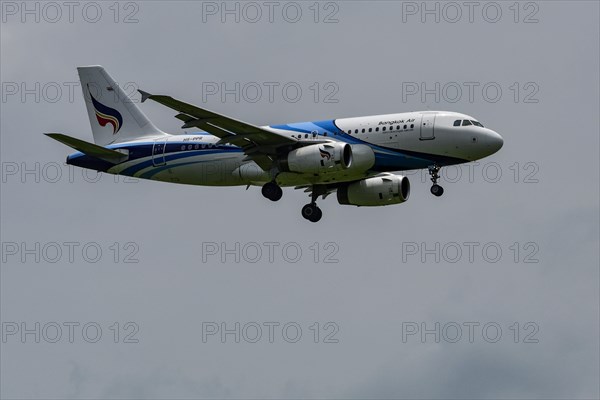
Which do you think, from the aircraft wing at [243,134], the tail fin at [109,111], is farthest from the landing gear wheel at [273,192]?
the tail fin at [109,111]

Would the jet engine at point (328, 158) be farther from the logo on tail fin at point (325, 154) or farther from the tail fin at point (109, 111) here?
the tail fin at point (109, 111)

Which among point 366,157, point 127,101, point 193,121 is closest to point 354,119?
point 366,157

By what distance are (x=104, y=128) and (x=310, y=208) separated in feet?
39.9

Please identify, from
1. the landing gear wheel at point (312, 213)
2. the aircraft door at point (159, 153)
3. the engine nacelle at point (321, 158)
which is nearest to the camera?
the engine nacelle at point (321, 158)

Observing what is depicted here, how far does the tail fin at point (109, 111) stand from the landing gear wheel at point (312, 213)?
8385 millimetres

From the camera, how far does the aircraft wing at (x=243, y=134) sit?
6147cm

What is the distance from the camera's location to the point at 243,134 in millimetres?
64125

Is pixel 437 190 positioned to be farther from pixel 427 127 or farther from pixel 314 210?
pixel 314 210

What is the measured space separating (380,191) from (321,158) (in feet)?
17.9

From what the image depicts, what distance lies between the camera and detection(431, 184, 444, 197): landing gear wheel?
63.5m

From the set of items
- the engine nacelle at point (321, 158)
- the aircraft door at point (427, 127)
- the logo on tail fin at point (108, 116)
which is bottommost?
the engine nacelle at point (321, 158)

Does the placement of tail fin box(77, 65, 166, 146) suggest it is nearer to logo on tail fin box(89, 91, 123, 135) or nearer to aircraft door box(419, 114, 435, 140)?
logo on tail fin box(89, 91, 123, 135)

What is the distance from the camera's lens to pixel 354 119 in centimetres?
6550

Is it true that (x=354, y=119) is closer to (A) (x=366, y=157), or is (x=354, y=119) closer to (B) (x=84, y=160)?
(A) (x=366, y=157)
